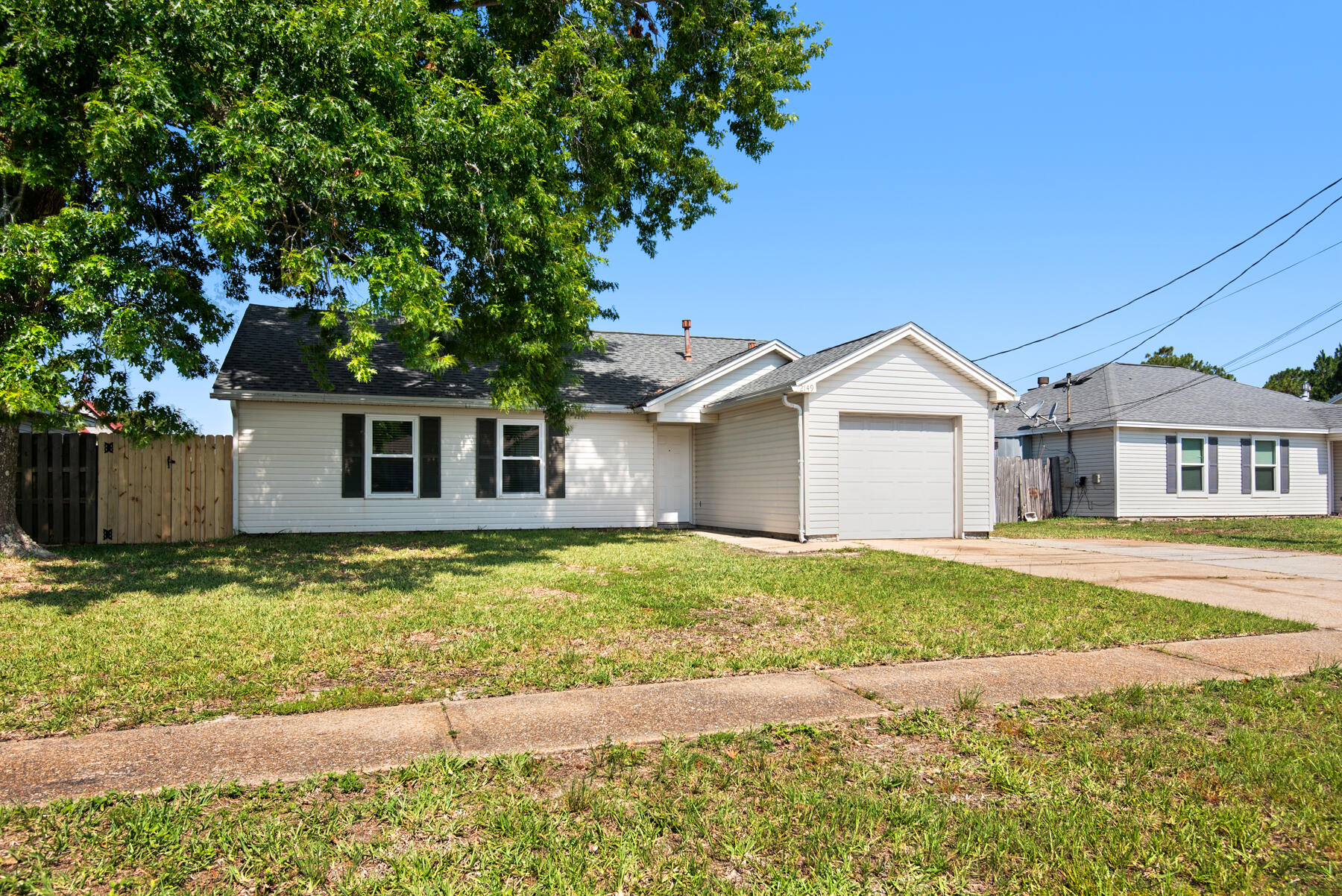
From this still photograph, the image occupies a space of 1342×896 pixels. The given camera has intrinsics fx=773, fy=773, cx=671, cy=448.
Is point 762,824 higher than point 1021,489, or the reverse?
point 1021,489

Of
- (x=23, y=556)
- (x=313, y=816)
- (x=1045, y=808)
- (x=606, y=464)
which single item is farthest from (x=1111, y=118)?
(x=23, y=556)

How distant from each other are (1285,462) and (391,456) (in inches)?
1011

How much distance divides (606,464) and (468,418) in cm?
318

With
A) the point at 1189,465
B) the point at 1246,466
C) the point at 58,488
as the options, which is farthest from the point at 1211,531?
the point at 58,488

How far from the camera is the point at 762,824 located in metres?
2.99

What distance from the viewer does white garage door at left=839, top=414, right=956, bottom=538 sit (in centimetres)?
1453

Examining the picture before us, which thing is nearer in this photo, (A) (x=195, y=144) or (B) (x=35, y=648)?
(B) (x=35, y=648)

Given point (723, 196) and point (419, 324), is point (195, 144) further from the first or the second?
point (723, 196)

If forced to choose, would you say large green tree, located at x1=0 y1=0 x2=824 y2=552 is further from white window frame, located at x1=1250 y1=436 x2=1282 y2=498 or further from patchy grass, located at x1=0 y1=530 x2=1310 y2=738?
white window frame, located at x1=1250 y1=436 x2=1282 y2=498

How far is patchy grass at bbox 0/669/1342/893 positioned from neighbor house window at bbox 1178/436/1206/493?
21.9m

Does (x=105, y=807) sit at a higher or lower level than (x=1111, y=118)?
lower

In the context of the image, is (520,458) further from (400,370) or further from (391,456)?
(400,370)

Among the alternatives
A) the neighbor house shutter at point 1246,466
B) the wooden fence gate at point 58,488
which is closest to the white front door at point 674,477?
the wooden fence gate at point 58,488

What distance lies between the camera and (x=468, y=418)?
1603 centimetres
